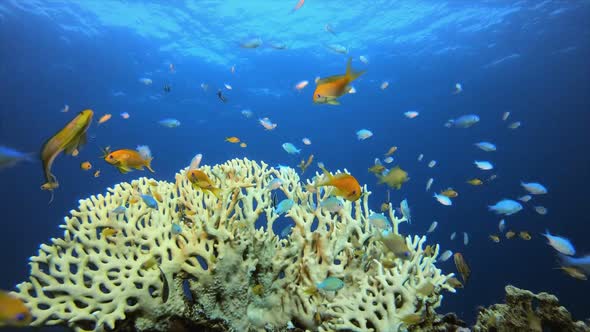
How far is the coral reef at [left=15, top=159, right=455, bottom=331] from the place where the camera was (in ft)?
10.8

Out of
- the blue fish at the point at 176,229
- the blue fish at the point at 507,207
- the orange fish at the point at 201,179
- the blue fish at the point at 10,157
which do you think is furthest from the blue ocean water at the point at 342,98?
the blue fish at the point at 10,157

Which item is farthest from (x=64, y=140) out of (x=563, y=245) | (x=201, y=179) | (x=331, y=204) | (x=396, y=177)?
(x=563, y=245)

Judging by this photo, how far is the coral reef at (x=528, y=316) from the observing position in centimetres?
347

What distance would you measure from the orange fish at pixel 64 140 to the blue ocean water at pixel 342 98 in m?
23.4

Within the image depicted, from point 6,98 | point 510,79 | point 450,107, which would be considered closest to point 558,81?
point 510,79

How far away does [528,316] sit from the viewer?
145 inches

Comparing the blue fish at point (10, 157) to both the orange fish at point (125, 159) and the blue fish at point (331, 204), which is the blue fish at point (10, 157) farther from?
the blue fish at point (331, 204)

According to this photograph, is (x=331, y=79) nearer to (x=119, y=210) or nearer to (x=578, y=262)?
(x=119, y=210)

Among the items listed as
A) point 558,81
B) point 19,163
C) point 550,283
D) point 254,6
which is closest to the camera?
point 19,163

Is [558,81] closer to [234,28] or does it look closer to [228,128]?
[234,28]

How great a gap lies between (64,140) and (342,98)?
135 ft

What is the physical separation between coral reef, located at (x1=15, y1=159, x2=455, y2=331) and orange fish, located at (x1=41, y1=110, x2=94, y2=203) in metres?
1.74

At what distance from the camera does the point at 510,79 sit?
3238 cm

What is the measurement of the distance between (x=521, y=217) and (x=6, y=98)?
2819 inches
